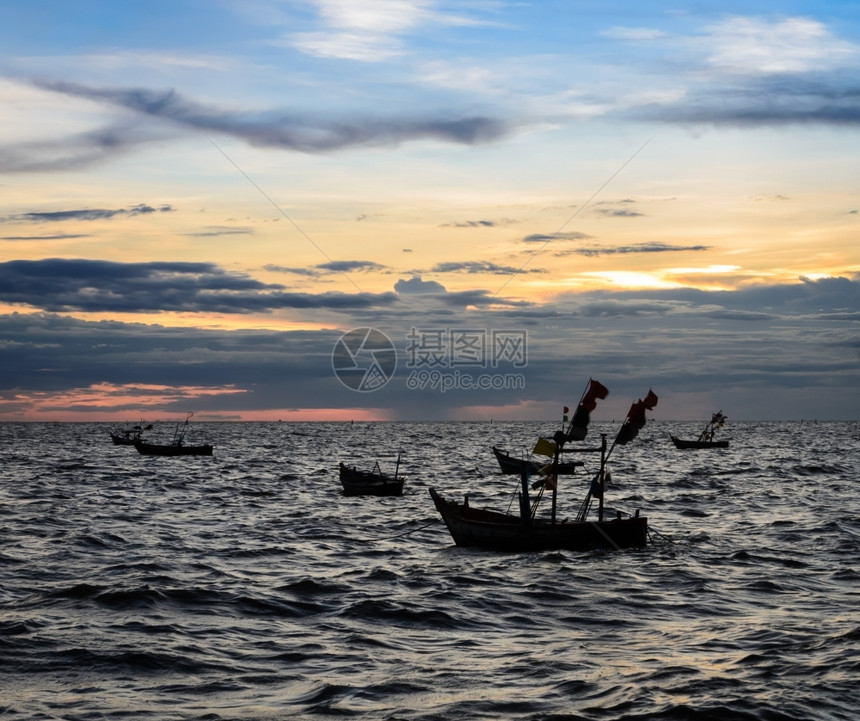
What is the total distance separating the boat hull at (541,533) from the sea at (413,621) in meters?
0.54

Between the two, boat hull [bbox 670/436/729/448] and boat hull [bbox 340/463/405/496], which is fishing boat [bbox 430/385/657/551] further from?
boat hull [bbox 670/436/729/448]

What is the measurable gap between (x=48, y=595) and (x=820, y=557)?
24044mm

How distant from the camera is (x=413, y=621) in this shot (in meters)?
21.1

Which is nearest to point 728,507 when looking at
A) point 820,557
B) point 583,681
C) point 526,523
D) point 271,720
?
point 820,557

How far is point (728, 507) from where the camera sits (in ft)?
155

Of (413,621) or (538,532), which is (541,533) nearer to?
(538,532)

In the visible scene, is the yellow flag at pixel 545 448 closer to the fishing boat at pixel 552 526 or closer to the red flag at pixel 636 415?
the fishing boat at pixel 552 526

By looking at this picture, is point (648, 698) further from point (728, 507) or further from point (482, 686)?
point (728, 507)

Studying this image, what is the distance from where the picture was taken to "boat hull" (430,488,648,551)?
3016 centimetres

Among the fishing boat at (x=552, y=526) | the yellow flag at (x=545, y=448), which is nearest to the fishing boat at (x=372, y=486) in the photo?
the fishing boat at (x=552, y=526)

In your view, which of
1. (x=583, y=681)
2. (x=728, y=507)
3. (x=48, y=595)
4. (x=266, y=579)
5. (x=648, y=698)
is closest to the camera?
(x=648, y=698)

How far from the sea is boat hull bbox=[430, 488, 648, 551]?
539 millimetres

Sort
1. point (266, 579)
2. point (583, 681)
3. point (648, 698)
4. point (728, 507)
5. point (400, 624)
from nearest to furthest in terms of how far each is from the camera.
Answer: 1. point (648, 698)
2. point (583, 681)
3. point (400, 624)
4. point (266, 579)
5. point (728, 507)

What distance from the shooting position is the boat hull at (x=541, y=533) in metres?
30.2
